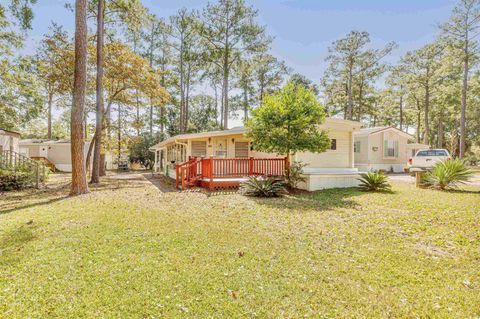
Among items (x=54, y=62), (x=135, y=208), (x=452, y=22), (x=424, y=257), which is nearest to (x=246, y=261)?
(x=424, y=257)

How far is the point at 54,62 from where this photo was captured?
14477 mm

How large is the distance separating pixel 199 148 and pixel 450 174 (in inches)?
470

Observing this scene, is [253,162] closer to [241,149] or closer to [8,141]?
[241,149]

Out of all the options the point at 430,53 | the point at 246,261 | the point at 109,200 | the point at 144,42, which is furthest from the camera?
the point at 144,42

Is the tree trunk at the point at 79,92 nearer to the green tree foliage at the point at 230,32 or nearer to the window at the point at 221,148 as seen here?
the window at the point at 221,148

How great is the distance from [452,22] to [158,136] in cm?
2912

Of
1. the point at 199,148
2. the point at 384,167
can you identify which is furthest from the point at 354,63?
the point at 199,148

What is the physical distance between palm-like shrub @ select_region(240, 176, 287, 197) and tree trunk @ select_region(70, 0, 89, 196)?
20.1ft

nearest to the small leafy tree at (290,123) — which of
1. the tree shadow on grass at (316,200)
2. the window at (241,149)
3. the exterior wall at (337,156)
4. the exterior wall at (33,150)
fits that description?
the tree shadow on grass at (316,200)

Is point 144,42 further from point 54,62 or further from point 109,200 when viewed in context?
point 109,200

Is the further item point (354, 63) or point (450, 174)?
point (354, 63)

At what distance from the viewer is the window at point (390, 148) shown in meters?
21.8

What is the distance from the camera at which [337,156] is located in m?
13.1

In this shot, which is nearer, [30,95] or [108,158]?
[30,95]
